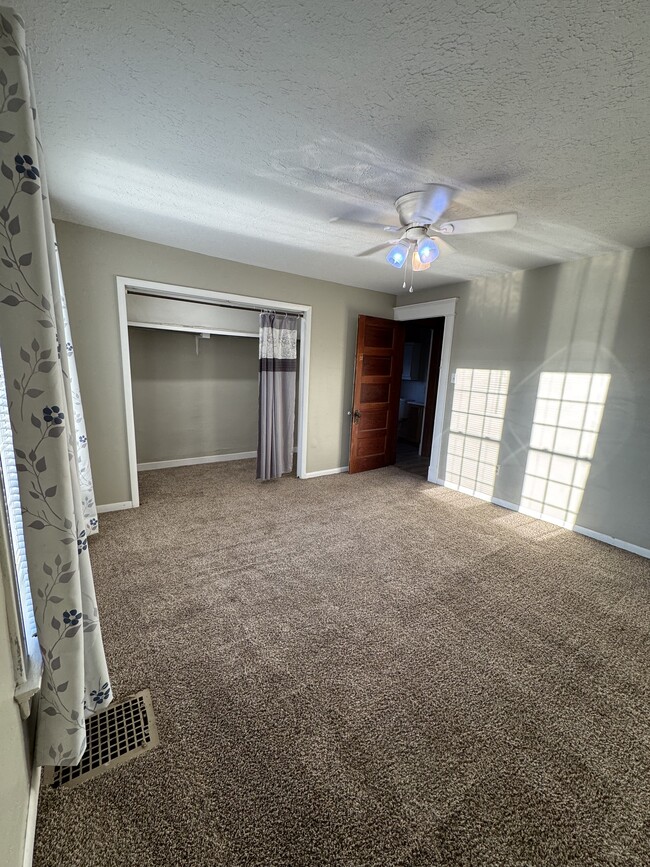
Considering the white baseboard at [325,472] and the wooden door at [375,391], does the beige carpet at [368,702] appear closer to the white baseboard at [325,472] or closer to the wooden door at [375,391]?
the white baseboard at [325,472]

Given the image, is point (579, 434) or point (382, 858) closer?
point (382, 858)

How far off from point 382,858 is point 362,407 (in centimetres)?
398

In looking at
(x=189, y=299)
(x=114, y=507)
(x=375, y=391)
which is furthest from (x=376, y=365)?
(x=114, y=507)

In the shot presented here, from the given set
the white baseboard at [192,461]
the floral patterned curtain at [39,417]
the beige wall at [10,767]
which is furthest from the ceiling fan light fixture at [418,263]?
the white baseboard at [192,461]

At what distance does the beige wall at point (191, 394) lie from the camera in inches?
178

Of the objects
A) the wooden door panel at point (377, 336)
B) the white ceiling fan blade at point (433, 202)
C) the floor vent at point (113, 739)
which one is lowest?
the floor vent at point (113, 739)

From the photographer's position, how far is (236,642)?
1.90m

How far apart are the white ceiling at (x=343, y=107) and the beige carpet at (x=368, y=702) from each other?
2.54 metres

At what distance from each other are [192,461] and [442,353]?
3739 mm

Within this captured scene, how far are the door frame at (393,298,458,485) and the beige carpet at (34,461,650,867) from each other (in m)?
1.62

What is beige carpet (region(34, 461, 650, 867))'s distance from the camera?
1.13 meters

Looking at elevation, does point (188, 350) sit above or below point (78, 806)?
above

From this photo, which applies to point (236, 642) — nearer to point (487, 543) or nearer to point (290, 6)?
point (487, 543)

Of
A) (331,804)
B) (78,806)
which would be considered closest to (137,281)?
(78,806)
